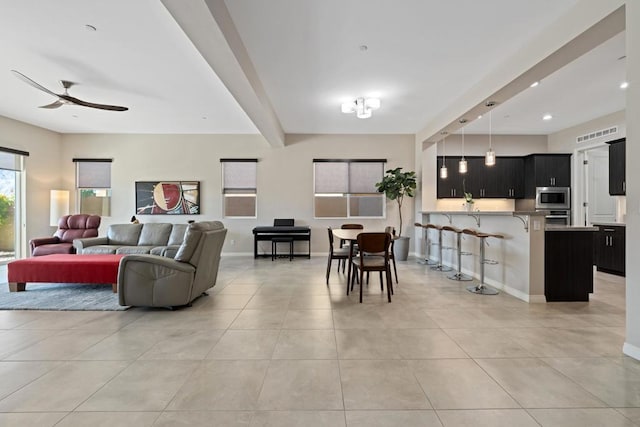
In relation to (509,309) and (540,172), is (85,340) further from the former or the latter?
(540,172)

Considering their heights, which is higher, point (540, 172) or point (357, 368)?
point (540, 172)

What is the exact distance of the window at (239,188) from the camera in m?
7.36

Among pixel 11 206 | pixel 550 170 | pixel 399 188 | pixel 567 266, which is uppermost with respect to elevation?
pixel 550 170

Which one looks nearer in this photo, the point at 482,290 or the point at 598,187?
the point at 482,290

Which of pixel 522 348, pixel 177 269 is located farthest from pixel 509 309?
pixel 177 269

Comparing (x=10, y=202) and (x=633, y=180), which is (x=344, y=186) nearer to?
(x=633, y=180)

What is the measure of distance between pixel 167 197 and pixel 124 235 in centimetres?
182

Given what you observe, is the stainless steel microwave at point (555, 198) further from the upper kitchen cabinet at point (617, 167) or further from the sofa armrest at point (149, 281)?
the sofa armrest at point (149, 281)

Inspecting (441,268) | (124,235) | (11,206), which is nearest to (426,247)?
(441,268)

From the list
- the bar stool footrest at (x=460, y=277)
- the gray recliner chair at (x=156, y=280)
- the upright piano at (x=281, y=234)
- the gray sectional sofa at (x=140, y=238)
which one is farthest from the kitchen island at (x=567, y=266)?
the gray sectional sofa at (x=140, y=238)

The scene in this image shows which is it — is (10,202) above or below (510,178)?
below

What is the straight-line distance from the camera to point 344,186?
24.3 feet

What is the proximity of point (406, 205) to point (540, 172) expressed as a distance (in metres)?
3.10

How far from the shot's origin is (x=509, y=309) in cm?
331
